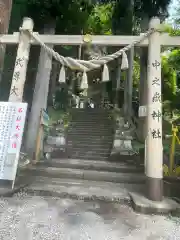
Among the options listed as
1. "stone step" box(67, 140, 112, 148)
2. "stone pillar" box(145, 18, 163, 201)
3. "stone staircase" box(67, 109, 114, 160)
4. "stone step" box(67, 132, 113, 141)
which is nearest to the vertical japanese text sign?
"stone pillar" box(145, 18, 163, 201)

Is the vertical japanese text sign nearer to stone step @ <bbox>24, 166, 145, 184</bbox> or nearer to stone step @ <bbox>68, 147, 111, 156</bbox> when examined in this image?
stone step @ <bbox>24, 166, 145, 184</bbox>

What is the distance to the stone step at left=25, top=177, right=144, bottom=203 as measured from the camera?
392 cm

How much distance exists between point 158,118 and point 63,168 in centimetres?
341

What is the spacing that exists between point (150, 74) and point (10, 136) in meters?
3.22

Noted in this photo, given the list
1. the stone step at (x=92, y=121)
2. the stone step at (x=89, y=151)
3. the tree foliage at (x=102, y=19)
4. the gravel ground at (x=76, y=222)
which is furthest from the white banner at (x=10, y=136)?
the tree foliage at (x=102, y=19)

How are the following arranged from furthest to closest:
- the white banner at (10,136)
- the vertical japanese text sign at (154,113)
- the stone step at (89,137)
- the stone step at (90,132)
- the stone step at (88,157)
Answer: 1. the stone step at (90,132)
2. the stone step at (89,137)
3. the stone step at (88,157)
4. the vertical japanese text sign at (154,113)
5. the white banner at (10,136)

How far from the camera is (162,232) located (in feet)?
8.80

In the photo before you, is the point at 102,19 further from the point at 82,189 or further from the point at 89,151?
the point at 82,189

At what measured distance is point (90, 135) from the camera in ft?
31.4

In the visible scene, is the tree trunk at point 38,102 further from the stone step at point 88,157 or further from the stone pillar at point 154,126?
the stone pillar at point 154,126

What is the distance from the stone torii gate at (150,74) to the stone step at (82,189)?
726 millimetres

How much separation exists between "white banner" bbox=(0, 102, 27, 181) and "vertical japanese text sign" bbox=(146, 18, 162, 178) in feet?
8.66

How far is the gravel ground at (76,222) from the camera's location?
2490mm

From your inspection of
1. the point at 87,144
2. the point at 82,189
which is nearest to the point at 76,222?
the point at 82,189
